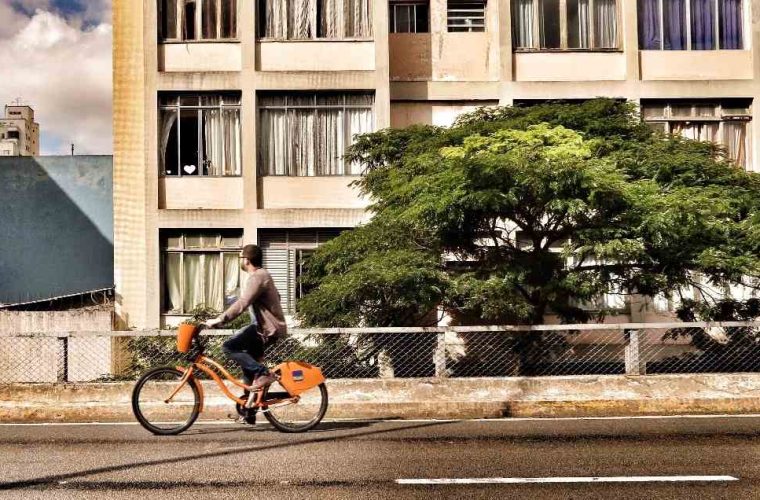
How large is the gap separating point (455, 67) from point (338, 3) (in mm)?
3378

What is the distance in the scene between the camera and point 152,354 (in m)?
14.4

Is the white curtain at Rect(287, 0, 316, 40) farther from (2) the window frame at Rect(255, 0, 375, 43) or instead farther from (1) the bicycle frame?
(1) the bicycle frame

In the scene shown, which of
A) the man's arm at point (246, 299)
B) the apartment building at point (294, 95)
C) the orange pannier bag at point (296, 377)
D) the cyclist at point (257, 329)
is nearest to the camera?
the man's arm at point (246, 299)

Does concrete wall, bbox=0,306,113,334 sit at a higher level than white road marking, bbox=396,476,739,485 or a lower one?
higher

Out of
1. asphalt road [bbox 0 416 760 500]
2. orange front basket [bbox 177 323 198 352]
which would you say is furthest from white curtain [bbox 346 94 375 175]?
orange front basket [bbox 177 323 198 352]

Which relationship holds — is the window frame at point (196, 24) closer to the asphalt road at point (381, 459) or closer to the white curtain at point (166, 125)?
the white curtain at point (166, 125)

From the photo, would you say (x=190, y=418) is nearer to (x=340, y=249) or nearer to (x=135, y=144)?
(x=340, y=249)

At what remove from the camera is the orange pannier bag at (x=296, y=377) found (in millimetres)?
8820

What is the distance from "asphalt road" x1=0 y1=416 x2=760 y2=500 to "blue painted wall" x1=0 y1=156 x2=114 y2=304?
47.6 feet

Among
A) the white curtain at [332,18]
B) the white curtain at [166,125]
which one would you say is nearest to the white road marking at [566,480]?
the white curtain at [166,125]

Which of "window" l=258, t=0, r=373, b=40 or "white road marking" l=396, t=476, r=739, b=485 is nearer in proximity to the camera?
"white road marking" l=396, t=476, r=739, b=485

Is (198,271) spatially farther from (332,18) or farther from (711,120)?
(711,120)

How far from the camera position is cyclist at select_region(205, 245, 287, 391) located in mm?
8609

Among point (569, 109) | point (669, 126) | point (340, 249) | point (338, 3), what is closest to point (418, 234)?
point (340, 249)
